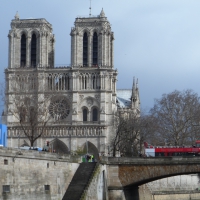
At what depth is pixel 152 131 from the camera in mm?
101875

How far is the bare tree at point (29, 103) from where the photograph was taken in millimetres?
83744

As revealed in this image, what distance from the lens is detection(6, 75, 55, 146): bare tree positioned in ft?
275

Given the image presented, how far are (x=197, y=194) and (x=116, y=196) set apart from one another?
95.5 ft

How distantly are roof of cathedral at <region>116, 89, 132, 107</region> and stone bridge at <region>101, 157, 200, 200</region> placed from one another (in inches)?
3349

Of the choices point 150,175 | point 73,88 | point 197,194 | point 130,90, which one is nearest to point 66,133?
point 73,88

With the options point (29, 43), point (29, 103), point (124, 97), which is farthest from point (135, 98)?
point (29, 103)

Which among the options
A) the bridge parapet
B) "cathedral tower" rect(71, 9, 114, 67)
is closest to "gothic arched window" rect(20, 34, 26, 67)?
"cathedral tower" rect(71, 9, 114, 67)

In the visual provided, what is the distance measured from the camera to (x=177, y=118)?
104 m

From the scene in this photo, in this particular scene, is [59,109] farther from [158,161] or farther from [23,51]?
[158,161]

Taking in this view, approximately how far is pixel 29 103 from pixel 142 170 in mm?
32840

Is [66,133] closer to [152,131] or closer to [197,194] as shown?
[152,131]

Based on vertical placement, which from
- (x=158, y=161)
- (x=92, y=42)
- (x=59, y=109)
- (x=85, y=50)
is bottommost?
(x=158, y=161)

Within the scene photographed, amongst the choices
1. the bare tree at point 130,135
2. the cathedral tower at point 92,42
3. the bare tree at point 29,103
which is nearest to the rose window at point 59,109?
the bare tree at point 29,103

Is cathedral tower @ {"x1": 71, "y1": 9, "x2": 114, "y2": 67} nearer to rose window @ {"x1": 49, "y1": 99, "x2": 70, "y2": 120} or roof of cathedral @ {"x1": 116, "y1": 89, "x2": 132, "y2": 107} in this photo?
rose window @ {"x1": 49, "y1": 99, "x2": 70, "y2": 120}
